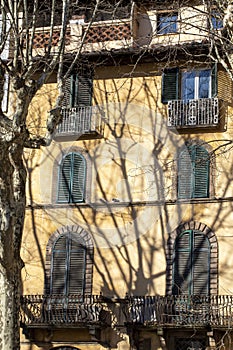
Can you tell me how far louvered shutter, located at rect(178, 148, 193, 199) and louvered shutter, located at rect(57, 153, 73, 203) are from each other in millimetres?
3282

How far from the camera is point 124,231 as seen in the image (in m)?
22.9

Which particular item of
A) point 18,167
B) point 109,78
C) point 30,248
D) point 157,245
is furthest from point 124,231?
point 18,167

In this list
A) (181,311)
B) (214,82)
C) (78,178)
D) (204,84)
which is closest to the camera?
(181,311)

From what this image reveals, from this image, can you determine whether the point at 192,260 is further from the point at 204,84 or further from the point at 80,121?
the point at 80,121

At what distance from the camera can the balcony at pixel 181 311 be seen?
20.9m

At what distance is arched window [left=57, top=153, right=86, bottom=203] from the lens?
77.2 ft

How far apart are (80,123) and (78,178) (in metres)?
1.64

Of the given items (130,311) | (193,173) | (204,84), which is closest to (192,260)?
(130,311)

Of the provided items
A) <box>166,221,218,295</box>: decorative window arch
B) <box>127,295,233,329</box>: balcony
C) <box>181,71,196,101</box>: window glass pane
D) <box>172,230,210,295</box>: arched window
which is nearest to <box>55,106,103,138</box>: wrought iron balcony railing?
<box>181,71,196,101</box>: window glass pane

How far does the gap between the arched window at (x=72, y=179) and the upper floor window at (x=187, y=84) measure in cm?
309

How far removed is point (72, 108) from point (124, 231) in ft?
13.2

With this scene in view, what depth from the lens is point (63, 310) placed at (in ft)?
72.6

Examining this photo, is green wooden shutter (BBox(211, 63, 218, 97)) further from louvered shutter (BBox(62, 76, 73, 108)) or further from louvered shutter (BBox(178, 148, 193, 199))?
louvered shutter (BBox(62, 76, 73, 108))

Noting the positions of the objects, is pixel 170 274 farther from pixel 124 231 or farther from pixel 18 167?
pixel 18 167
